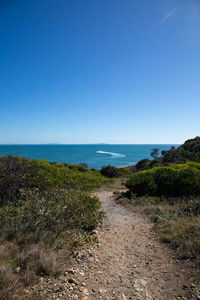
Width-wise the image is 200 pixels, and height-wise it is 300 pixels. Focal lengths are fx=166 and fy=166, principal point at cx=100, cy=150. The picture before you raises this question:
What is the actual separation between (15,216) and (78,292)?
247cm

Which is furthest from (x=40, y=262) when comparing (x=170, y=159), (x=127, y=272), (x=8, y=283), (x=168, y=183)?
(x=170, y=159)

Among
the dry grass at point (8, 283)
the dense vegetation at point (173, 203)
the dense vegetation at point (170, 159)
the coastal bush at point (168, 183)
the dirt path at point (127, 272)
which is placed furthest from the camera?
the dense vegetation at point (170, 159)

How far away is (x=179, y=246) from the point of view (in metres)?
3.85

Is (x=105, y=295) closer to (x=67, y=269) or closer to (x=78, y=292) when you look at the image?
(x=78, y=292)

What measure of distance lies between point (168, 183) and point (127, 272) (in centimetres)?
665

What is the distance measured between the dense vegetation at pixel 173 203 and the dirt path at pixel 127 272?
0.43m

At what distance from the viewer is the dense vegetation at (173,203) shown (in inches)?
159

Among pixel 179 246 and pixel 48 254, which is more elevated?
pixel 48 254

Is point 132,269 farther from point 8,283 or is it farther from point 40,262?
point 8,283

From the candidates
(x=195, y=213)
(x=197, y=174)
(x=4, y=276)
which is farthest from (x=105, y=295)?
(x=197, y=174)

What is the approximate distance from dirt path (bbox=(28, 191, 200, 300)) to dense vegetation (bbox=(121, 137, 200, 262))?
429mm

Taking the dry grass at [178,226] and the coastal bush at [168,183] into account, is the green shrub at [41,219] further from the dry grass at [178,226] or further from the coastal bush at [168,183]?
the coastal bush at [168,183]

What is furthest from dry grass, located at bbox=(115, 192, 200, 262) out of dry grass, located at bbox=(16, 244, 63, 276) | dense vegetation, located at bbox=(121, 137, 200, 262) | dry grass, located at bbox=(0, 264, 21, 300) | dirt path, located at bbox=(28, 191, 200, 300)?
dry grass, located at bbox=(0, 264, 21, 300)

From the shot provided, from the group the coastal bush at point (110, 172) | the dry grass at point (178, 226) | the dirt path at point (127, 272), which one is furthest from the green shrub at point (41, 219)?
the coastal bush at point (110, 172)
